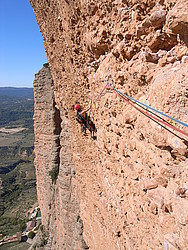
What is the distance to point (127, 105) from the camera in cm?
284

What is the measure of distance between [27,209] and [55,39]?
91.7 ft

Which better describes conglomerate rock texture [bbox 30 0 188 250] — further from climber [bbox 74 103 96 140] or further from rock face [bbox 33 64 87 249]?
rock face [bbox 33 64 87 249]

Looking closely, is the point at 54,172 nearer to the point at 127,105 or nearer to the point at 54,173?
the point at 54,173

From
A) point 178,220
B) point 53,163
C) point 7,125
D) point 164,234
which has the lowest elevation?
point 7,125

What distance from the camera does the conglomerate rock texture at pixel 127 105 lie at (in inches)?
78.4

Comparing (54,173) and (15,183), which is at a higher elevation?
(54,173)

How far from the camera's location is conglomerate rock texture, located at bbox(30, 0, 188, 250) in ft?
6.54

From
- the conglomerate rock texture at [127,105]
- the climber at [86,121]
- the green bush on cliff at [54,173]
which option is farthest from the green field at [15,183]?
the climber at [86,121]

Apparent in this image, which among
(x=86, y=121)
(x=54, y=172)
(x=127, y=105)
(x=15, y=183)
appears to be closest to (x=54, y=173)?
(x=54, y=172)

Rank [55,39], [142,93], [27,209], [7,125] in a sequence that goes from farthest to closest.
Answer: [7,125], [27,209], [55,39], [142,93]

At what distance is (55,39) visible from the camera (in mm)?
5777

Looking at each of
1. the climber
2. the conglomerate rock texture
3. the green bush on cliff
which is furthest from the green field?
the climber

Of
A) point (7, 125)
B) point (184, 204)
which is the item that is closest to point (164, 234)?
point (184, 204)

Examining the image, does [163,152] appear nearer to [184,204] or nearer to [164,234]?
[184,204]
